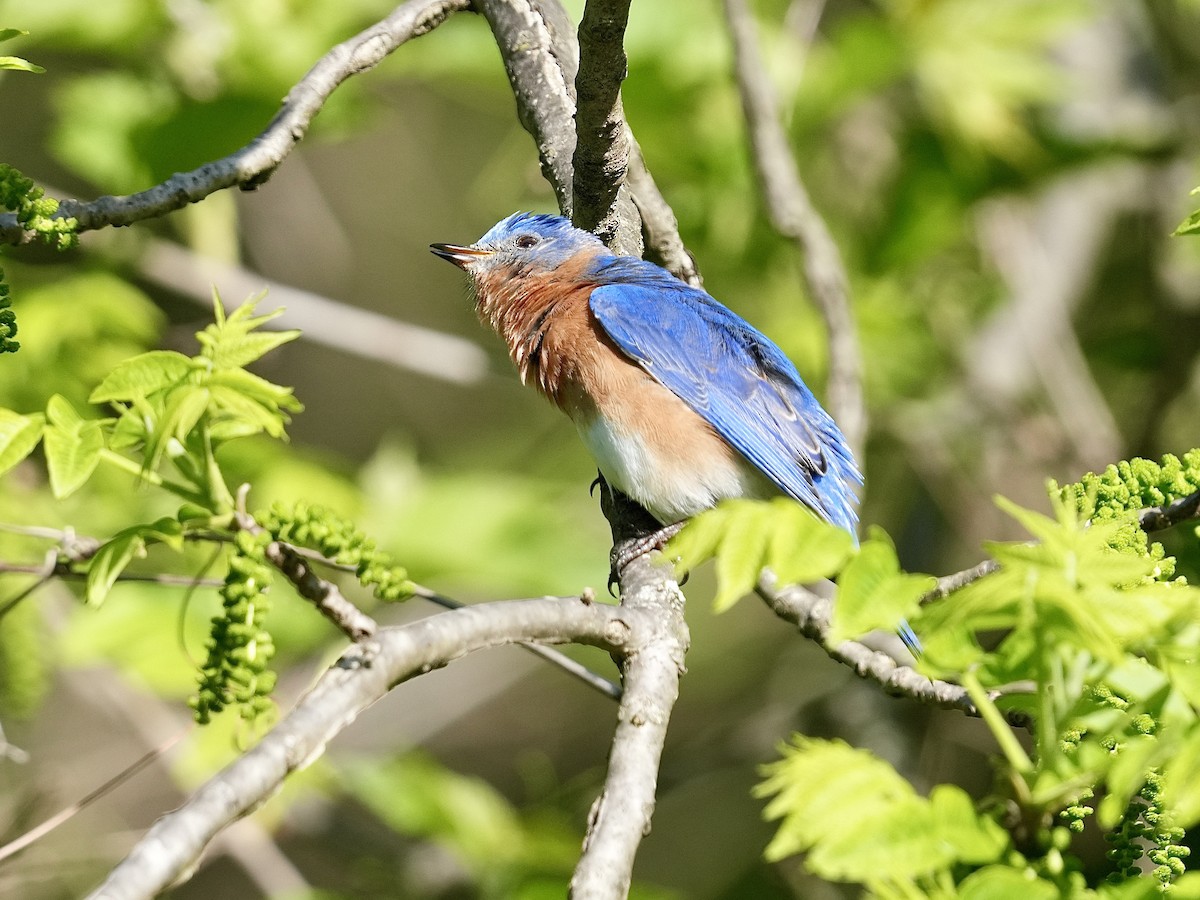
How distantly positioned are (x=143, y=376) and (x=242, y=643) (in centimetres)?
50

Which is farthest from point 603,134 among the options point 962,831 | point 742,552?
point 962,831

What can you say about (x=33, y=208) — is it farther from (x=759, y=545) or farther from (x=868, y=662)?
(x=868, y=662)

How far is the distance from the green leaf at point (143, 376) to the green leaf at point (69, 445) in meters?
0.05

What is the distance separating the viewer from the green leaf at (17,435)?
6.24 ft

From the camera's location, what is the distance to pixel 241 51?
4.32 metres

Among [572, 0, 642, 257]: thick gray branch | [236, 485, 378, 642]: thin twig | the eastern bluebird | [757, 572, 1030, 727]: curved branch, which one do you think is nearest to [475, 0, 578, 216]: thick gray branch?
[572, 0, 642, 257]: thick gray branch

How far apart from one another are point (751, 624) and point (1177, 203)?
11.0 feet

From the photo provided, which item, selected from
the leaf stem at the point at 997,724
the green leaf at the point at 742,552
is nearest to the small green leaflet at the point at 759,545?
the green leaf at the point at 742,552

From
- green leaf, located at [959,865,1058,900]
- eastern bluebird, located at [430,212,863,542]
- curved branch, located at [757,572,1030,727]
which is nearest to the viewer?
green leaf, located at [959,865,1058,900]

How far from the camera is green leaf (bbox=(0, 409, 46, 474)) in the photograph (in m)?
1.90

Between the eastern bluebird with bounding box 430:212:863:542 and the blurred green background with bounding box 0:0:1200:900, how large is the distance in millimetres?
841

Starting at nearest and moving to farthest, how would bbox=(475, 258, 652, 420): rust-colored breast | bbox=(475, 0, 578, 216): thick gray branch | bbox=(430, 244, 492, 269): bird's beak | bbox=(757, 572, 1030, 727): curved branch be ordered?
bbox=(757, 572, 1030, 727): curved branch, bbox=(475, 0, 578, 216): thick gray branch, bbox=(475, 258, 652, 420): rust-colored breast, bbox=(430, 244, 492, 269): bird's beak

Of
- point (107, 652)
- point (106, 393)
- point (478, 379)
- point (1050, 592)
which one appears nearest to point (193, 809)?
point (106, 393)

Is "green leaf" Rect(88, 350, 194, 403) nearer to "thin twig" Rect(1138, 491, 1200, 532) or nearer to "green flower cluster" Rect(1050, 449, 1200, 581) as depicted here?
"green flower cluster" Rect(1050, 449, 1200, 581)
